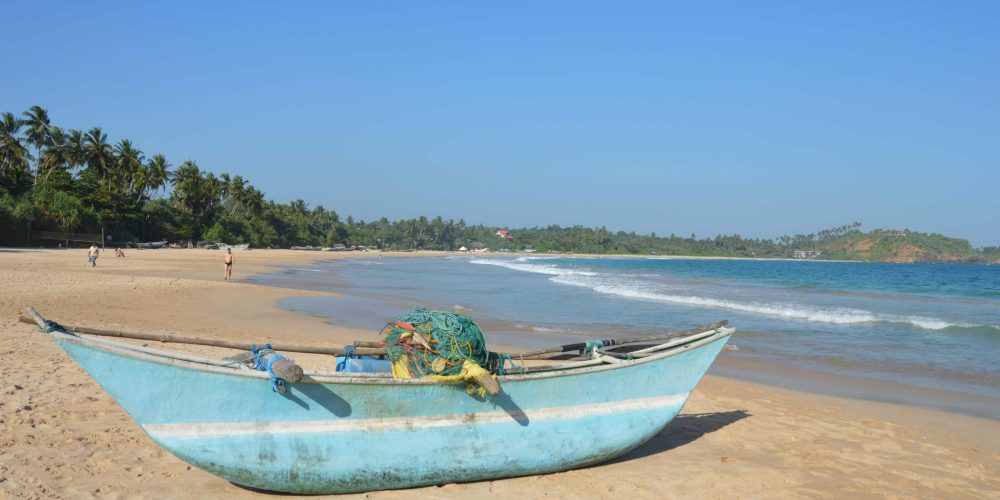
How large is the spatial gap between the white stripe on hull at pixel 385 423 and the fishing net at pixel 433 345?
0.33 metres

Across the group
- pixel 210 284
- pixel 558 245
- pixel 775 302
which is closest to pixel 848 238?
pixel 558 245

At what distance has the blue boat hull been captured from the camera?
151 inches

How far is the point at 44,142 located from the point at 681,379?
5528 cm

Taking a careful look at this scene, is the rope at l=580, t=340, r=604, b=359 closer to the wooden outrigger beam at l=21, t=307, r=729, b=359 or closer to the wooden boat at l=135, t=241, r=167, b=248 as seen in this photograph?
the wooden outrigger beam at l=21, t=307, r=729, b=359

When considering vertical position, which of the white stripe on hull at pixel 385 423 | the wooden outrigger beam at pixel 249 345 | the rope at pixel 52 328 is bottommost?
the white stripe on hull at pixel 385 423

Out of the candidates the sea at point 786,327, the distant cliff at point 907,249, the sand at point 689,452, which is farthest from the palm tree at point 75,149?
the distant cliff at point 907,249

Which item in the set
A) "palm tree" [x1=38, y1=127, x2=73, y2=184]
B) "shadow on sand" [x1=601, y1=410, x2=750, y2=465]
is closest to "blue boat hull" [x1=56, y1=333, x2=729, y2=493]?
"shadow on sand" [x1=601, y1=410, x2=750, y2=465]

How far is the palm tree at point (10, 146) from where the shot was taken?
42969 millimetres

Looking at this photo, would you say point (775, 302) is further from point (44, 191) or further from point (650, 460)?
point (44, 191)

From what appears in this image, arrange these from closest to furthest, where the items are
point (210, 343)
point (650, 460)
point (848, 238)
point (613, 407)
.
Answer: point (210, 343) → point (613, 407) → point (650, 460) → point (848, 238)

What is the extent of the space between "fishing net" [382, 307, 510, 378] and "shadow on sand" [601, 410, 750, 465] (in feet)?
5.46

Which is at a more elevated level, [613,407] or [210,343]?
[210,343]

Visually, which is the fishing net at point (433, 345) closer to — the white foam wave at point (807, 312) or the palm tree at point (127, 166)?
the white foam wave at point (807, 312)

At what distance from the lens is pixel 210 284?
18.9 m
